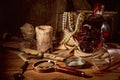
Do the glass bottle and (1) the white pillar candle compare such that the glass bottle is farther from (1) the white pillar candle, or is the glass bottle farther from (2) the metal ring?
(2) the metal ring

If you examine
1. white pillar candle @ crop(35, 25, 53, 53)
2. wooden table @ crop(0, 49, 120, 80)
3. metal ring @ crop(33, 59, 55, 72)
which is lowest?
wooden table @ crop(0, 49, 120, 80)

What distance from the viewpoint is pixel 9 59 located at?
239 centimetres

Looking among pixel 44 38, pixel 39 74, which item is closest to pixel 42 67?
pixel 39 74

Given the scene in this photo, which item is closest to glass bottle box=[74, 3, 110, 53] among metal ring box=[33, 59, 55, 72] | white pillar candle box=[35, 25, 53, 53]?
white pillar candle box=[35, 25, 53, 53]

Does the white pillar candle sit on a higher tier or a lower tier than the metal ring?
higher

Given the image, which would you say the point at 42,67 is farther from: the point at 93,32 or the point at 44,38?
the point at 93,32

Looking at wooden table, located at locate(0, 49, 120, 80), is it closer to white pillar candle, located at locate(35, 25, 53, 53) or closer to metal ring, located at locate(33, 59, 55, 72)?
metal ring, located at locate(33, 59, 55, 72)

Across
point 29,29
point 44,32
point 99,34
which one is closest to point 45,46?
point 44,32

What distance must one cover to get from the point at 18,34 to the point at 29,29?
12.7 inches

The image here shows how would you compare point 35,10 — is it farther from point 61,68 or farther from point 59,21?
point 61,68

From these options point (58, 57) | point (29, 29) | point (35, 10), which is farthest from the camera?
point (35, 10)

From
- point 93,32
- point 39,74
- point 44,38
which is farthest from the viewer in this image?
point 93,32

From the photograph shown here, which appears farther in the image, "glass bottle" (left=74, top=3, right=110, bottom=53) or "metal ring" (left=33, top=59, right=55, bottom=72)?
"glass bottle" (left=74, top=3, right=110, bottom=53)

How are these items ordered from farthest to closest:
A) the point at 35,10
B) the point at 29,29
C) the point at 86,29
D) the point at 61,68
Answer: the point at 35,10 → the point at 29,29 → the point at 86,29 → the point at 61,68
